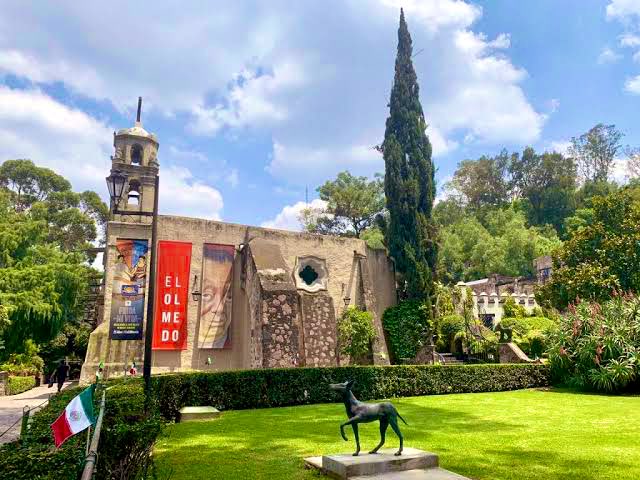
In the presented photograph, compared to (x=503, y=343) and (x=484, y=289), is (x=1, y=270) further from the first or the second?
(x=484, y=289)

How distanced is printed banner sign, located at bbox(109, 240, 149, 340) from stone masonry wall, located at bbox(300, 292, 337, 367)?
221 inches

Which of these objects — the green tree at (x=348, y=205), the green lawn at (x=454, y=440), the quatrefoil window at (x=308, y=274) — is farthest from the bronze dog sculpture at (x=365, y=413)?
the green tree at (x=348, y=205)

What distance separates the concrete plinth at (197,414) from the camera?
10.3m

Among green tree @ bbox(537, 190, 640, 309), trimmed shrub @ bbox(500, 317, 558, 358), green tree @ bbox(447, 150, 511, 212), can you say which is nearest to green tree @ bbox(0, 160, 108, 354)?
trimmed shrub @ bbox(500, 317, 558, 358)

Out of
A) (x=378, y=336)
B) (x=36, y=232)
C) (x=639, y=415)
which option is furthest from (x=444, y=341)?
(x=36, y=232)

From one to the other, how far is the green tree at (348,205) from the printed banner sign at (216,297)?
21.8 m

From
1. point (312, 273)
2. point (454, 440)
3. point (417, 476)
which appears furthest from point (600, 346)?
point (417, 476)

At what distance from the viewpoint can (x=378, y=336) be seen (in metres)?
20.0

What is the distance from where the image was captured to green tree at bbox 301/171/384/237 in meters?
39.2

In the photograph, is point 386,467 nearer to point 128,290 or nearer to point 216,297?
point 128,290

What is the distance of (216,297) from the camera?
690 inches

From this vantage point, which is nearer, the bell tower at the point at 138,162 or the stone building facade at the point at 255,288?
the stone building facade at the point at 255,288

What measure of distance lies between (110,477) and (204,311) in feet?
45.5

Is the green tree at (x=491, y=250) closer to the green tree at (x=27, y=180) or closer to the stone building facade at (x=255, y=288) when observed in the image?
the stone building facade at (x=255, y=288)
